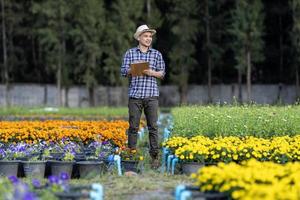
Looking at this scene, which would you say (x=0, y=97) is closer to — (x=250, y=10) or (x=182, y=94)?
(x=182, y=94)

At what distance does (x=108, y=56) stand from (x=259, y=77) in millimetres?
7684

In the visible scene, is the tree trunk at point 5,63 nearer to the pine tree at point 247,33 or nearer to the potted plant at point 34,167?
the pine tree at point 247,33

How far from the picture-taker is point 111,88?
28.4 m

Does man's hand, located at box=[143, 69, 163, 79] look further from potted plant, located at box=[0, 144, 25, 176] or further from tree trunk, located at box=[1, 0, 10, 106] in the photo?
tree trunk, located at box=[1, 0, 10, 106]

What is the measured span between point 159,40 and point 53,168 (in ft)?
76.3

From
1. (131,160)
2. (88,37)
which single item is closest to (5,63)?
(88,37)

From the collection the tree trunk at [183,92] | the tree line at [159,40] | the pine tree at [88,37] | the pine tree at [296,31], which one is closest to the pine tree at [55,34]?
the tree line at [159,40]

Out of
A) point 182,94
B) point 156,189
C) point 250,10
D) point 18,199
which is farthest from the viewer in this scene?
point 182,94

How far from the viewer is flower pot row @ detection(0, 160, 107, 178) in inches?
266

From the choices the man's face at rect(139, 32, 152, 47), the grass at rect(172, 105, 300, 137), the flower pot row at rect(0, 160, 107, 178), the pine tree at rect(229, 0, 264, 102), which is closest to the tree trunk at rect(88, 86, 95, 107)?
the pine tree at rect(229, 0, 264, 102)

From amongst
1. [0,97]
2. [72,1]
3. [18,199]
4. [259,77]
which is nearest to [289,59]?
[259,77]

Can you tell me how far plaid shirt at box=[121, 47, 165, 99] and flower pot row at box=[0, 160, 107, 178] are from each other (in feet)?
4.13

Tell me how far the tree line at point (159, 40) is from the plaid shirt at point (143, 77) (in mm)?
18904

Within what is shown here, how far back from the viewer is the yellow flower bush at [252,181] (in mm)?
3826
